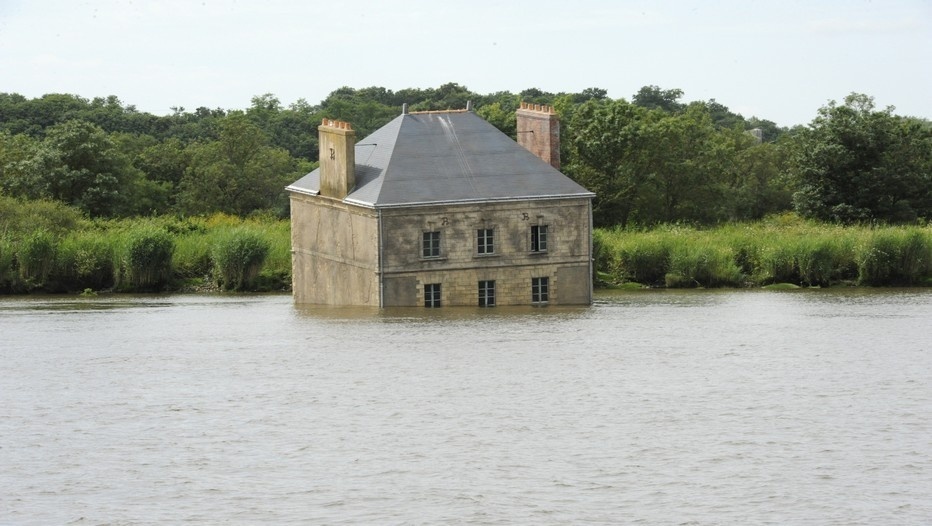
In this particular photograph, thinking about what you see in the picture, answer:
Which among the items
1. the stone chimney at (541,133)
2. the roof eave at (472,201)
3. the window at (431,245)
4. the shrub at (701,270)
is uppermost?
the stone chimney at (541,133)

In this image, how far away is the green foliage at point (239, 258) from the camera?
203 feet

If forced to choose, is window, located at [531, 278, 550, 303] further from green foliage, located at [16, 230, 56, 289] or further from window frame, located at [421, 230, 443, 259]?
green foliage, located at [16, 230, 56, 289]

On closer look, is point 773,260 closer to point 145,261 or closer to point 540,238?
point 540,238

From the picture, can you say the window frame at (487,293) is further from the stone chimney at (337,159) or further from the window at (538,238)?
the stone chimney at (337,159)

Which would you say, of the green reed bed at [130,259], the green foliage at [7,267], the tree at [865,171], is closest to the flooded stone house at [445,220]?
the green reed bed at [130,259]

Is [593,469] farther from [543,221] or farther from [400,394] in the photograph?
[543,221]

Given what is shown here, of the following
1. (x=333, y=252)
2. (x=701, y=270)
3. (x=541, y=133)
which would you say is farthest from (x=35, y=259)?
(x=701, y=270)

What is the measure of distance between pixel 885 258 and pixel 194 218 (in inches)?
1248

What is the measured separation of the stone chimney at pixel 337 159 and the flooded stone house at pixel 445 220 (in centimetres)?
5

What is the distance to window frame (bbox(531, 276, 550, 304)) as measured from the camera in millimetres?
55312

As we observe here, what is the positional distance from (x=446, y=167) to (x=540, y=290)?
5.53 m

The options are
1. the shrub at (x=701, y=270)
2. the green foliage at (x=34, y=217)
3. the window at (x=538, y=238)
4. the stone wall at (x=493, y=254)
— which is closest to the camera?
the stone wall at (x=493, y=254)

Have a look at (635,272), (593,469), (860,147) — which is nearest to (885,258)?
(635,272)

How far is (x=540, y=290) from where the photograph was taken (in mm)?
55438
